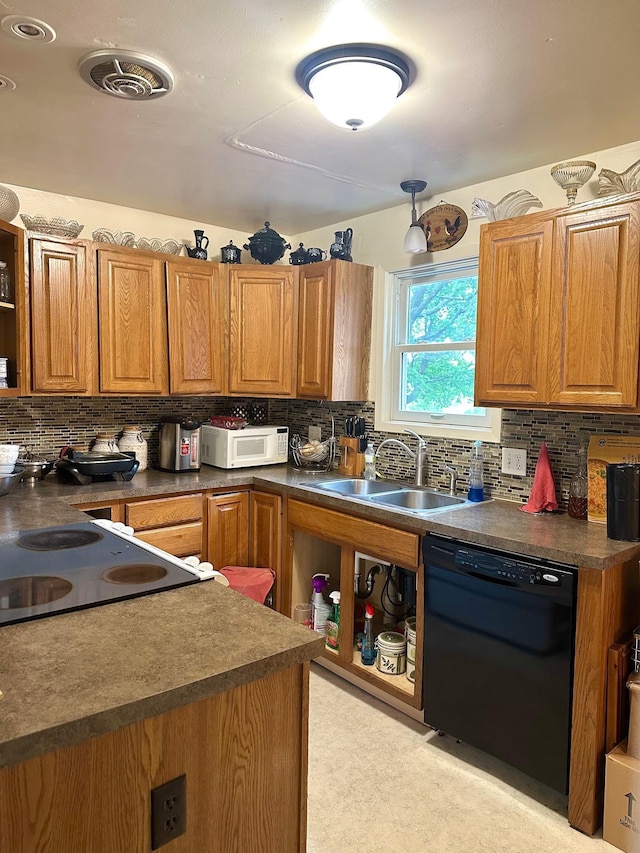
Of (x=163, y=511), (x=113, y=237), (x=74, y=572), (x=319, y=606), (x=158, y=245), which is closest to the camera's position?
(x=74, y=572)

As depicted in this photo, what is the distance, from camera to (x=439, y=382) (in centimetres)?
324

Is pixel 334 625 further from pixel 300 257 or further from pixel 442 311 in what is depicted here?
pixel 300 257

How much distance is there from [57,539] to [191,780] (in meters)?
Result: 1.05

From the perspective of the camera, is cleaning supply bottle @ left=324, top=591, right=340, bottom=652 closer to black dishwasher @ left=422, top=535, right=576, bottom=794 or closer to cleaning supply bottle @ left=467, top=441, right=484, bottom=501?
black dishwasher @ left=422, top=535, right=576, bottom=794

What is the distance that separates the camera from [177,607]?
1.42m

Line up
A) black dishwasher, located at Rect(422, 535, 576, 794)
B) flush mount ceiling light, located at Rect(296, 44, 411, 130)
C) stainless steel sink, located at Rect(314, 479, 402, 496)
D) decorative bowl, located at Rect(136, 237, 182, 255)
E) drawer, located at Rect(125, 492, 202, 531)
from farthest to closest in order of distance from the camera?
1. decorative bowl, located at Rect(136, 237, 182, 255)
2. stainless steel sink, located at Rect(314, 479, 402, 496)
3. drawer, located at Rect(125, 492, 202, 531)
4. black dishwasher, located at Rect(422, 535, 576, 794)
5. flush mount ceiling light, located at Rect(296, 44, 411, 130)

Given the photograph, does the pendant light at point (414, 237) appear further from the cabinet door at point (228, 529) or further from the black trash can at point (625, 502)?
the cabinet door at point (228, 529)

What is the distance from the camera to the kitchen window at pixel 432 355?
10.0ft

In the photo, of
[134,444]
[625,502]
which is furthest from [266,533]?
[625,502]

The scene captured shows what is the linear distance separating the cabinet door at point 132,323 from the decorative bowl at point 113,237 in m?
0.13

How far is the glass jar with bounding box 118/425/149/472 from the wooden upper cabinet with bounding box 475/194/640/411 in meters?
1.95

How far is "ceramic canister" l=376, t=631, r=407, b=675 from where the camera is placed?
107 inches

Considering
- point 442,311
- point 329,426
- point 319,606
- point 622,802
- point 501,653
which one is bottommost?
point 622,802

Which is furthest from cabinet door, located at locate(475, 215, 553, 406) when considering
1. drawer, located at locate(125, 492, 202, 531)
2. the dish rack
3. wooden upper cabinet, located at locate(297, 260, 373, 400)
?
drawer, located at locate(125, 492, 202, 531)
